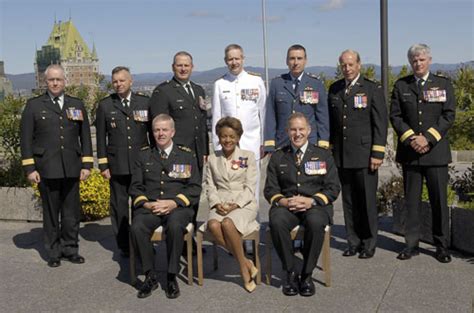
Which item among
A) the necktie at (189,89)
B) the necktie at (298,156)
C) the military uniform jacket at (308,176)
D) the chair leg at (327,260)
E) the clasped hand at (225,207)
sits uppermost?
the necktie at (189,89)

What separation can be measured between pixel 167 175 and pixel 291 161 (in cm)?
104

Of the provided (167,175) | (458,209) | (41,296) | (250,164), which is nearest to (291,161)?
(250,164)

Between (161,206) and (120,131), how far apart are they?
106 centimetres

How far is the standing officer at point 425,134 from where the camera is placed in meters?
5.12

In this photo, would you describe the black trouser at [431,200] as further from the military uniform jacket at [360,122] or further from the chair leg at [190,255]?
the chair leg at [190,255]

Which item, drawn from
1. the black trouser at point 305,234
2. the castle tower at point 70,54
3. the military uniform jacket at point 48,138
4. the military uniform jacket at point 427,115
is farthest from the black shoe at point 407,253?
the castle tower at point 70,54

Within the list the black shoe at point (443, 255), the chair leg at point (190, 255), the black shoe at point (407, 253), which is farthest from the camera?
the black shoe at point (407, 253)

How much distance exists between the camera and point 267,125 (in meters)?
5.60

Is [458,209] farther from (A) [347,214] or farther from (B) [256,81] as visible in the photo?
(B) [256,81]

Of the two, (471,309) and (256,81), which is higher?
(256,81)

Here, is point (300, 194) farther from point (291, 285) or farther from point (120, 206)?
point (120, 206)

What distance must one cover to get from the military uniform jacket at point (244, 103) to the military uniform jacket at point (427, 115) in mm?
1258

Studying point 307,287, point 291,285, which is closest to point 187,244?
point 291,285

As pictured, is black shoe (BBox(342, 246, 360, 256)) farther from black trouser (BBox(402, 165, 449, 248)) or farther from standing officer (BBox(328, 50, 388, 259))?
black trouser (BBox(402, 165, 449, 248))
